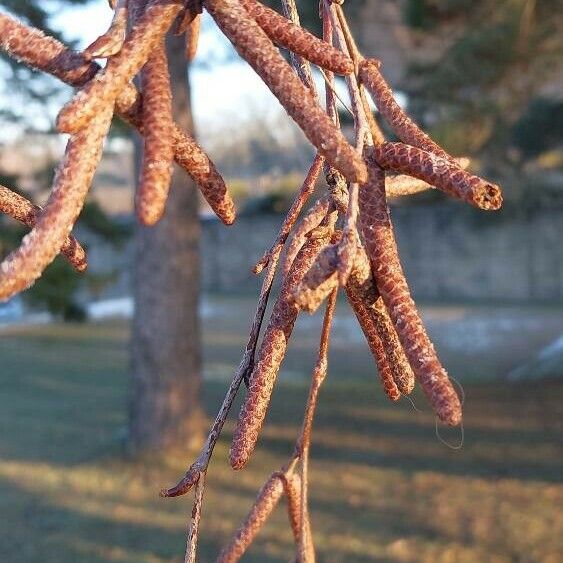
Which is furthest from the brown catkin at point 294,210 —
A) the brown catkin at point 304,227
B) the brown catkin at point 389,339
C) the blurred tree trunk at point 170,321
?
the blurred tree trunk at point 170,321

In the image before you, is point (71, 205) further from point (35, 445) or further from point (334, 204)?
point (35, 445)

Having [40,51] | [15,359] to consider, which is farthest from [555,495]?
[15,359]

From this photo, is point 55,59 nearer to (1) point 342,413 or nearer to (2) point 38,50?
(2) point 38,50

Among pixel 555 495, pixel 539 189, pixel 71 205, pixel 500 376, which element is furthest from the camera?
pixel 539 189

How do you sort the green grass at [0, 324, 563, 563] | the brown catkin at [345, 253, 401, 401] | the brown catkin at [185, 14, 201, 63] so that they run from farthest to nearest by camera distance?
1. the green grass at [0, 324, 563, 563]
2. the brown catkin at [185, 14, 201, 63]
3. the brown catkin at [345, 253, 401, 401]

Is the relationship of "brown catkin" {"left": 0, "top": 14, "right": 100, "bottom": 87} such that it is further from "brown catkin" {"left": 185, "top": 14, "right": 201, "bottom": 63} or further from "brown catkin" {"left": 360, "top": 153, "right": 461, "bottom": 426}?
"brown catkin" {"left": 185, "top": 14, "right": 201, "bottom": 63}

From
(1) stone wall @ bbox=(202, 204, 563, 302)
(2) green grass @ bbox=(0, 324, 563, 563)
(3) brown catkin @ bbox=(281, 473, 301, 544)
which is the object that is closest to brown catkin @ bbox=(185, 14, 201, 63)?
(3) brown catkin @ bbox=(281, 473, 301, 544)
